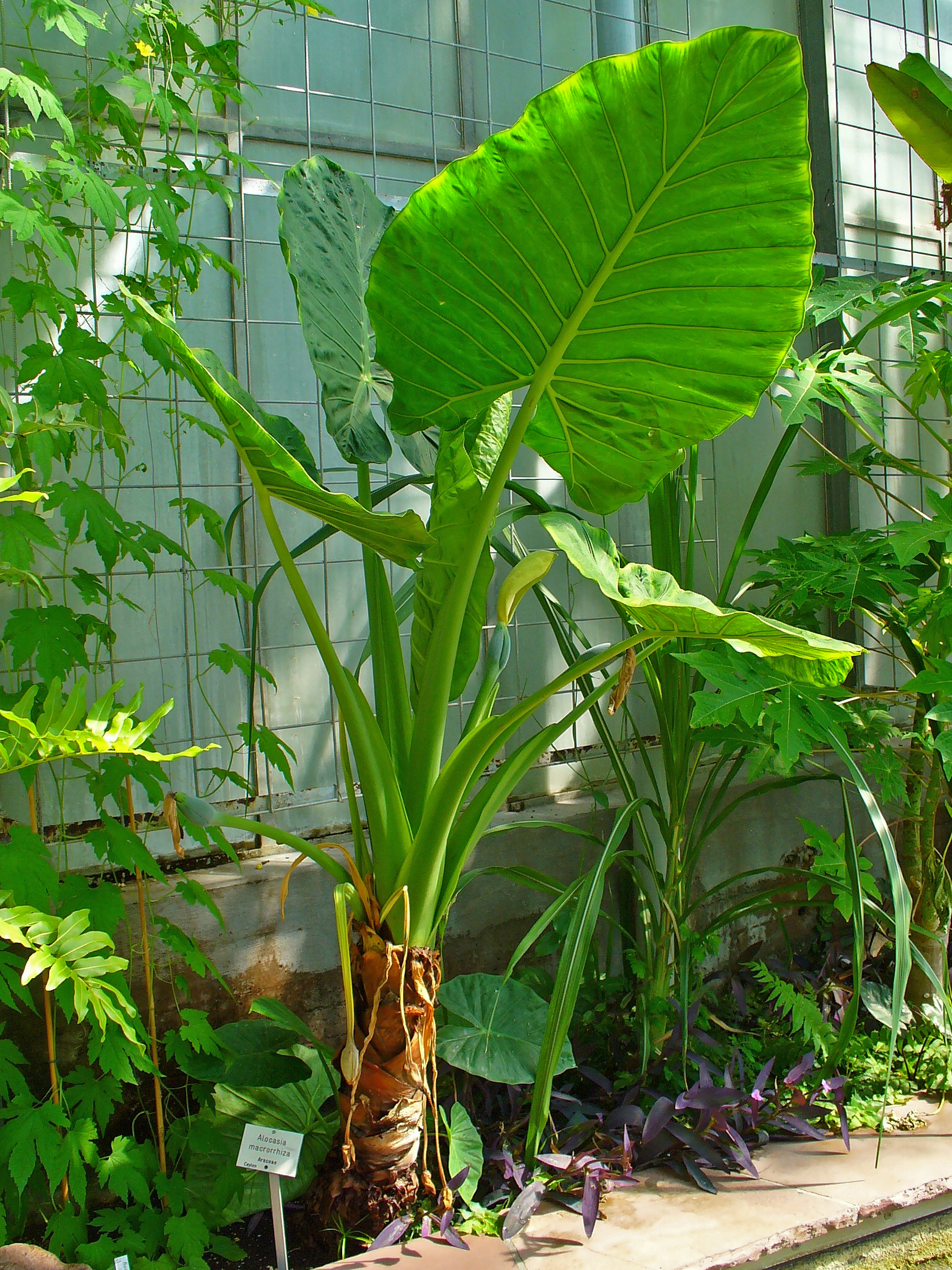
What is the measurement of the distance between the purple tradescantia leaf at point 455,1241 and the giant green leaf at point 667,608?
0.90 m

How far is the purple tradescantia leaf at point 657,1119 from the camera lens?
1562mm

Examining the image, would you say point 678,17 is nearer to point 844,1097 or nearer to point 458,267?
point 458,267

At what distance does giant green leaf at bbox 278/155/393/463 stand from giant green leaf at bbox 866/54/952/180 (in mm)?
1249

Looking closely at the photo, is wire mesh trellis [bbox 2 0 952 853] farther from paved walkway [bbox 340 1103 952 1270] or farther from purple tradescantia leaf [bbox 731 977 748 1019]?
paved walkway [bbox 340 1103 952 1270]

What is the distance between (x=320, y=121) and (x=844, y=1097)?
223 centimetres

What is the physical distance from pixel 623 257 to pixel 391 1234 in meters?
1.33

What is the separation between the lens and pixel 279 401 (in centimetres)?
196

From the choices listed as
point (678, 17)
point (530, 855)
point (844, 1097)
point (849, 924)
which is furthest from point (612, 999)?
point (678, 17)

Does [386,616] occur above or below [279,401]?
below

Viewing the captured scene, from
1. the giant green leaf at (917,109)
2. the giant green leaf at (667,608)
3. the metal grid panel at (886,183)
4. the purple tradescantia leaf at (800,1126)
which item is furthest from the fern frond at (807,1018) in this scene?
the giant green leaf at (917,109)

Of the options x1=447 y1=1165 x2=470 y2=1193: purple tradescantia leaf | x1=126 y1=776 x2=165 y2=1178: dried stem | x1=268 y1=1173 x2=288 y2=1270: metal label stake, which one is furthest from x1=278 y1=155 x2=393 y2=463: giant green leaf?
x1=447 y1=1165 x2=470 y2=1193: purple tradescantia leaf

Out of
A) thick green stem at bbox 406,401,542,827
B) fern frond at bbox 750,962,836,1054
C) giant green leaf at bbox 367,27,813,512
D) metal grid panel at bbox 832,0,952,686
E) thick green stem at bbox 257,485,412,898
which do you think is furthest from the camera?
metal grid panel at bbox 832,0,952,686

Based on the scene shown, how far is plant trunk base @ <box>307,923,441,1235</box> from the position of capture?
1.27 m

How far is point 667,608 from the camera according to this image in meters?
1.06
